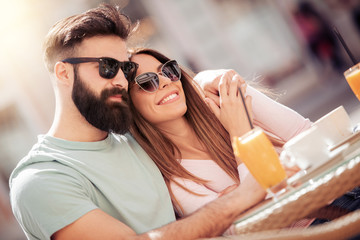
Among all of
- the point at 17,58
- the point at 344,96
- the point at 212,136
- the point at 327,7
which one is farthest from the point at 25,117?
the point at 327,7

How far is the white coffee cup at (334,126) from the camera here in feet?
5.60

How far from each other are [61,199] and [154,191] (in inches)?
21.3

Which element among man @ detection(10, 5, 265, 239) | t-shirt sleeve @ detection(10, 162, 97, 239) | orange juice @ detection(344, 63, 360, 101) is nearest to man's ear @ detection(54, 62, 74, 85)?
man @ detection(10, 5, 265, 239)

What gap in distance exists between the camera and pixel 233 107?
2160 mm

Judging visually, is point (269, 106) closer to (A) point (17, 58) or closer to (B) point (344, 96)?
(B) point (344, 96)

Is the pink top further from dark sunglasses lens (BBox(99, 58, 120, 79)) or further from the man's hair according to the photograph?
the man's hair

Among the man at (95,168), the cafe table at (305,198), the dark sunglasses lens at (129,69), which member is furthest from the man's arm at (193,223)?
the dark sunglasses lens at (129,69)

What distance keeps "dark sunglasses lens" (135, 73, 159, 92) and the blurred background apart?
6.33 m

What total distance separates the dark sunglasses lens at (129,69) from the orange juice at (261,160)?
100 centimetres

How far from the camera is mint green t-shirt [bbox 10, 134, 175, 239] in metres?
1.74

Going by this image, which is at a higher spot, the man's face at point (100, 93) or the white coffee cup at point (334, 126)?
the man's face at point (100, 93)

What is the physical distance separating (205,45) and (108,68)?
291 inches

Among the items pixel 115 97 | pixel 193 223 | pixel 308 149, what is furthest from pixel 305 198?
pixel 115 97

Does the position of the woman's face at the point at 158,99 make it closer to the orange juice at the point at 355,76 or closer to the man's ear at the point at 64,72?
the man's ear at the point at 64,72
